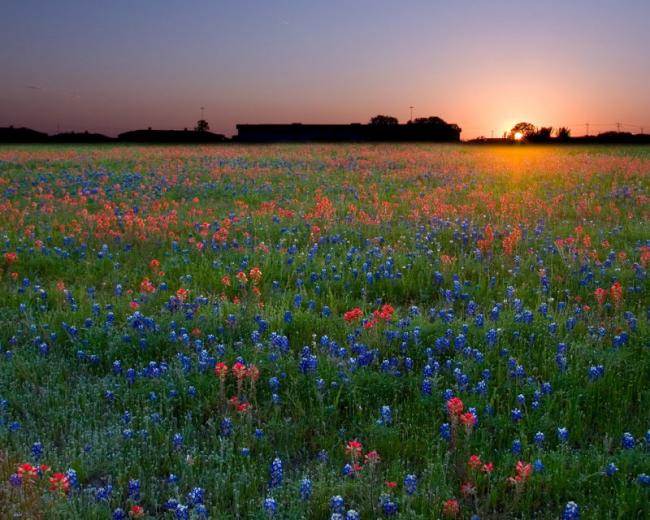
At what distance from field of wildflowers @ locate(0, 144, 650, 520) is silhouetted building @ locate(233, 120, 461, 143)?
5403cm

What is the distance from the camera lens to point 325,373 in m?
4.73

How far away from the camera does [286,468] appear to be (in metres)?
3.85

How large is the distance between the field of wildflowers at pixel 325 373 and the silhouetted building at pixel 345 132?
54.0 metres

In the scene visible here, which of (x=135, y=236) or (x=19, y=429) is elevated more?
(x=135, y=236)

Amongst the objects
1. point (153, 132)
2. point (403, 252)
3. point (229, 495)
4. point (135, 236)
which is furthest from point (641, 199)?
point (153, 132)

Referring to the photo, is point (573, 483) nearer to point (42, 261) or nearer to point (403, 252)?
point (403, 252)

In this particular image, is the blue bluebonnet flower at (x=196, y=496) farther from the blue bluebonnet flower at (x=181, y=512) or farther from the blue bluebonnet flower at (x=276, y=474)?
the blue bluebonnet flower at (x=276, y=474)

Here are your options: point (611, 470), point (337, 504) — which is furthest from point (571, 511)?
point (337, 504)

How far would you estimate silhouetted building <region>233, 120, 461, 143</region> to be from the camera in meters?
62.6

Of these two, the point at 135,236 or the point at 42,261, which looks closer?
the point at 42,261

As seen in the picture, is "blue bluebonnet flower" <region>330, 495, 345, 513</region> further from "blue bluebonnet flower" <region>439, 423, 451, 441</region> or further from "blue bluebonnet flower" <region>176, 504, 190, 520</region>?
"blue bluebonnet flower" <region>439, 423, 451, 441</region>

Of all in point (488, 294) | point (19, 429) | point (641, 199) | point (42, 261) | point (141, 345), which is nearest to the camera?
point (19, 429)

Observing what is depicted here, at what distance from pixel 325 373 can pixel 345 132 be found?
62637mm

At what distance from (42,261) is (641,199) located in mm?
10771
